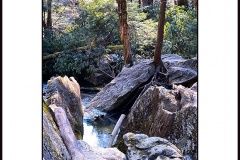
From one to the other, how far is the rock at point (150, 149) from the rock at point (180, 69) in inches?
18.0

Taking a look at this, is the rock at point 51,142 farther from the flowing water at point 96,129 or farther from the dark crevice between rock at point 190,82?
the dark crevice between rock at point 190,82

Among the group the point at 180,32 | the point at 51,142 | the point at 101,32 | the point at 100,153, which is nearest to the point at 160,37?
the point at 180,32

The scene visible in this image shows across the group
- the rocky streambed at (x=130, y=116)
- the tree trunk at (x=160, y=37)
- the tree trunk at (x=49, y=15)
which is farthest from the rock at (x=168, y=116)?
the tree trunk at (x=49, y=15)

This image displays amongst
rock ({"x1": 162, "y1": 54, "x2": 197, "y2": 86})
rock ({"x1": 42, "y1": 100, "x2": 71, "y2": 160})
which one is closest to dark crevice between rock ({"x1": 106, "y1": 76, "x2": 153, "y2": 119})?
rock ({"x1": 162, "y1": 54, "x2": 197, "y2": 86})

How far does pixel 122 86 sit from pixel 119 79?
9 centimetres

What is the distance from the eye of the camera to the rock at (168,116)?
8.67 feet

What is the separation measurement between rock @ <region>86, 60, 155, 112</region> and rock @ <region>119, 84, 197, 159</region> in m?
0.16

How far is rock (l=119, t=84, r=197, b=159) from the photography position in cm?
264

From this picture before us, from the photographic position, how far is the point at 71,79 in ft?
9.59

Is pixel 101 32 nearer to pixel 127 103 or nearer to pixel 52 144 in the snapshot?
pixel 127 103

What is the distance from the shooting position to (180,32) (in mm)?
2865
